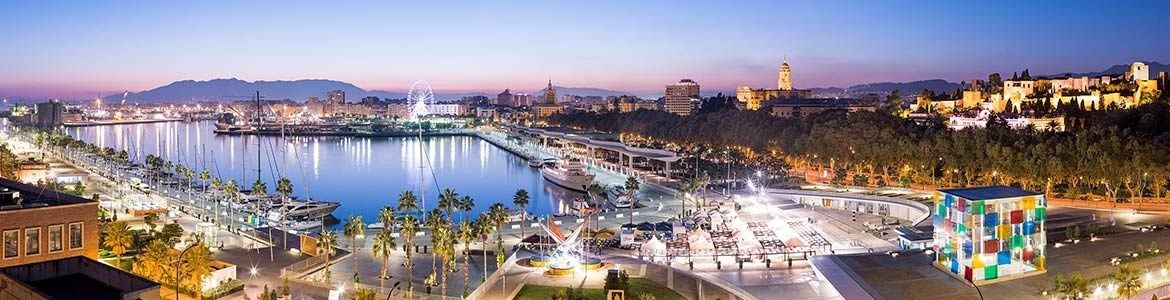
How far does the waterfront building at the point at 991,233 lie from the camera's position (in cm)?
2745

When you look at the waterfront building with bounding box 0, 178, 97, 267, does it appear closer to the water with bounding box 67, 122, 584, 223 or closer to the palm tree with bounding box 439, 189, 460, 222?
the palm tree with bounding box 439, 189, 460, 222

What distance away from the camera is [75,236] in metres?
27.3

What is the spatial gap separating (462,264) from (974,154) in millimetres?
37350

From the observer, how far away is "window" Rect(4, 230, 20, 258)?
2570 cm

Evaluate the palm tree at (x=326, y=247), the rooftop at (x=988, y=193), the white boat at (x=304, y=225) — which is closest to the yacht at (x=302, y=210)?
the white boat at (x=304, y=225)

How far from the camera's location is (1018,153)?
175 feet

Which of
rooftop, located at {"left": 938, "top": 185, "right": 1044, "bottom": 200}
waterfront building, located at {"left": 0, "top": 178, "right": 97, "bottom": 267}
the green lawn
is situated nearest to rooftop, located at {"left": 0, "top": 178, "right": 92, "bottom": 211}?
waterfront building, located at {"left": 0, "top": 178, "right": 97, "bottom": 267}

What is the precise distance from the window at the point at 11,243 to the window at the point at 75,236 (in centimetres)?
150

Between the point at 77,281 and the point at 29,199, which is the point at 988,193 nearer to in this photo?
the point at 77,281

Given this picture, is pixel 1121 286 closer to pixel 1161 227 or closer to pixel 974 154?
pixel 1161 227

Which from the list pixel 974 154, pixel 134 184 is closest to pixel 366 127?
pixel 134 184

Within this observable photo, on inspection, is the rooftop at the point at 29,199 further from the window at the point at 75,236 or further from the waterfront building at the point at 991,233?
the waterfront building at the point at 991,233

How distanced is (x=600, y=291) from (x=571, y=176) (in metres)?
45.7

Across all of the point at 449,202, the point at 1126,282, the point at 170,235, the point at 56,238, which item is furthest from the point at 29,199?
the point at 1126,282
